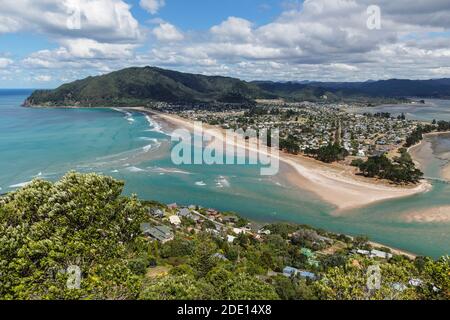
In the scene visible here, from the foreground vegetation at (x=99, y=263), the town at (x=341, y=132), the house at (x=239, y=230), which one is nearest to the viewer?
the foreground vegetation at (x=99, y=263)

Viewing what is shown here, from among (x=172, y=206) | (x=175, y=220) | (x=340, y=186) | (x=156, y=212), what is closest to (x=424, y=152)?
(x=340, y=186)

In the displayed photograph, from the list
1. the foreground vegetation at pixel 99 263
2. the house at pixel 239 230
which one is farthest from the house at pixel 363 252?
the foreground vegetation at pixel 99 263

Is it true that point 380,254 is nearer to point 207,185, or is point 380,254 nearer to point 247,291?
point 247,291

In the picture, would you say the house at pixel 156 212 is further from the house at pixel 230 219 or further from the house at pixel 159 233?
the house at pixel 230 219

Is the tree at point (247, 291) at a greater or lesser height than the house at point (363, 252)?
greater

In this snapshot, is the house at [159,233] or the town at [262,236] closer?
the town at [262,236]

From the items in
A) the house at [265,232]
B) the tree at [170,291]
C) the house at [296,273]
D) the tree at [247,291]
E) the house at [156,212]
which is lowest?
the house at [296,273]

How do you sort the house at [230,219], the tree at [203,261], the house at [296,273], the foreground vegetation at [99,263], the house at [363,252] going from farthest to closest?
the house at [230,219]
the house at [363,252]
the house at [296,273]
the tree at [203,261]
the foreground vegetation at [99,263]
